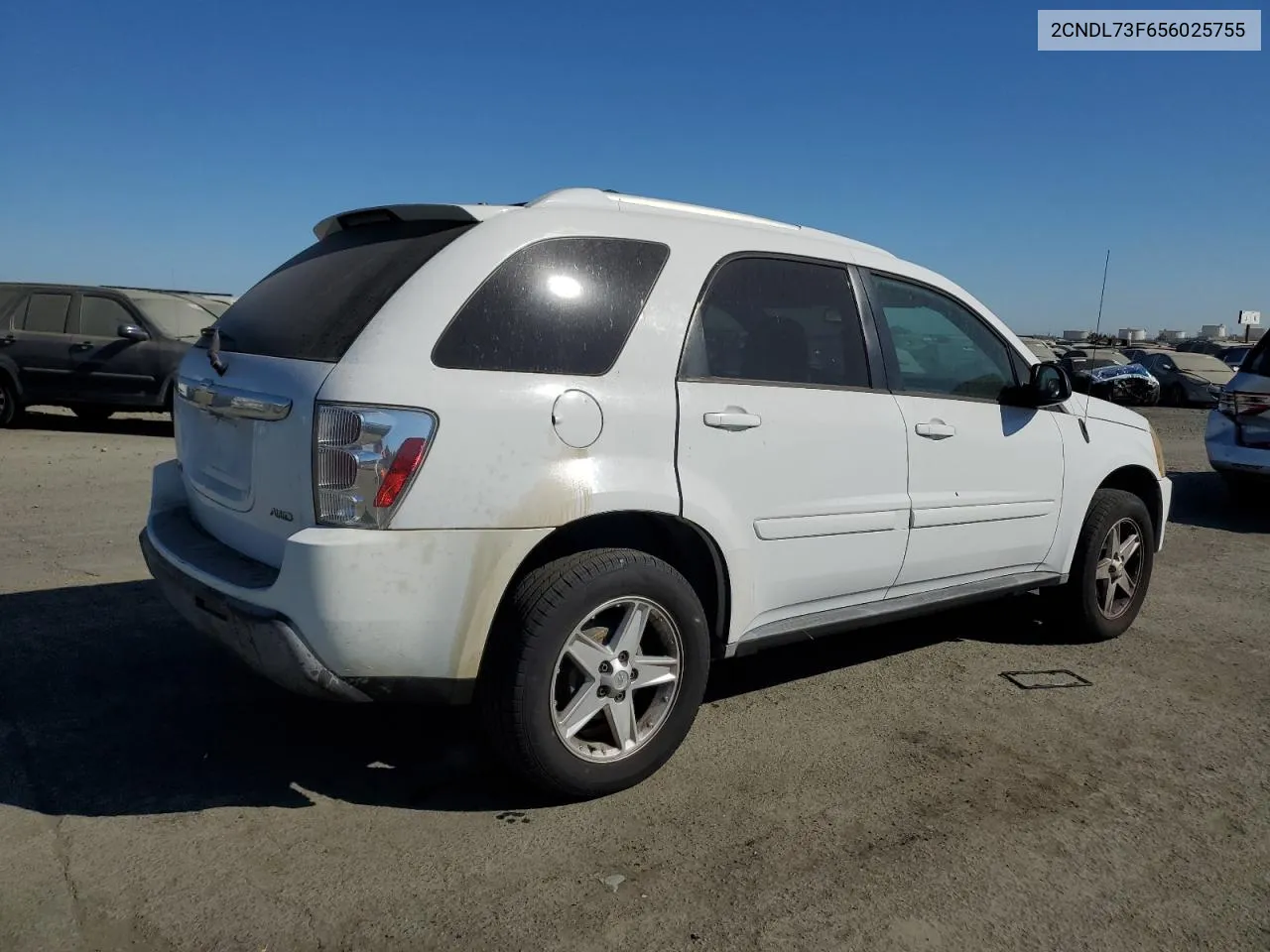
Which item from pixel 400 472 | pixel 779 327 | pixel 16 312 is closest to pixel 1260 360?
pixel 779 327

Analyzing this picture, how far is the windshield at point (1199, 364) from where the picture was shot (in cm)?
2584

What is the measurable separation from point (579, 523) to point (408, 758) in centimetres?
107

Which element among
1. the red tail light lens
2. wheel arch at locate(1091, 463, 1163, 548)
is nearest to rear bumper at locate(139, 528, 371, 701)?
the red tail light lens

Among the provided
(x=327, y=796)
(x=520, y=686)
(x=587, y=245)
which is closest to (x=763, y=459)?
(x=587, y=245)

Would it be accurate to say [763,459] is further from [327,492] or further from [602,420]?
[327,492]

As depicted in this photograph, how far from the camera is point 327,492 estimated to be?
2762mm

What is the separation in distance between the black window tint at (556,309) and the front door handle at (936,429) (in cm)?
132

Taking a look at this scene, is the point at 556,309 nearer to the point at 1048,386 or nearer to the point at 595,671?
the point at 595,671

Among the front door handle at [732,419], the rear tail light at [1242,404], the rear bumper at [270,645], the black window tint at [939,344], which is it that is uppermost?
the black window tint at [939,344]

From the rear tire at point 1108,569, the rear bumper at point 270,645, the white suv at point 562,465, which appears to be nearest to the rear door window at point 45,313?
the white suv at point 562,465

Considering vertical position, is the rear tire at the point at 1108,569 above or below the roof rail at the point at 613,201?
below

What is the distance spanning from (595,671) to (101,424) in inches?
488

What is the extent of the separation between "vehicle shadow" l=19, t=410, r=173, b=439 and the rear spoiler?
982 centimetres

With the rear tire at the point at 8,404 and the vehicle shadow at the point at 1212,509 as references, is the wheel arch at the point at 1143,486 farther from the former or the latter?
the rear tire at the point at 8,404
